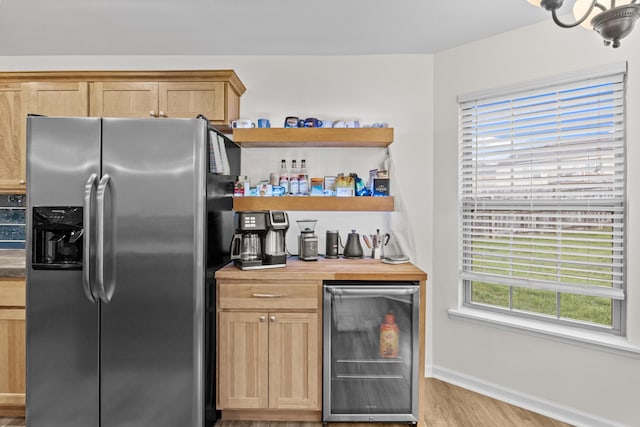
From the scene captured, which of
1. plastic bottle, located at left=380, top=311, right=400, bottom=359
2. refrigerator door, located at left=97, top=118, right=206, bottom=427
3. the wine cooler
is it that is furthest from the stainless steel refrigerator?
plastic bottle, located at left=380, top=311, right=400, bottom=359

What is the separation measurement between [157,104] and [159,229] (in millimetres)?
1045

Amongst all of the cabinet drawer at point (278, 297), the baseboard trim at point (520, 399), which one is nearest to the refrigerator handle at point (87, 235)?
the cabinet drawer at point (278, 297)

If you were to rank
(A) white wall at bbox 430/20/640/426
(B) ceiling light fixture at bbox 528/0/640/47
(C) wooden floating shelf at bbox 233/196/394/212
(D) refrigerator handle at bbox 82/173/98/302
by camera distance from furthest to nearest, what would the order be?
(C) wooden floating shelf at bbox 233/196/394/212 < (A) white wall at bbox 430/20/640/426 < (D) refrigerator handle at bbox 82/173/98/302 < (B) ceiling light fixture at bbox 528/0/640/47

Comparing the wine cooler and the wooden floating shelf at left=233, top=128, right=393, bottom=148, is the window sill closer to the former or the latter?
the wine cooler

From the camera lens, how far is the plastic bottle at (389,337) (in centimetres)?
228

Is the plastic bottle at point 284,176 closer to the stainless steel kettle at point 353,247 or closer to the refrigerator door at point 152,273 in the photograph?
the stainless steel kettle at point 353,247

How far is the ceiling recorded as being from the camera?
2.25 m

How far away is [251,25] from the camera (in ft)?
8.18

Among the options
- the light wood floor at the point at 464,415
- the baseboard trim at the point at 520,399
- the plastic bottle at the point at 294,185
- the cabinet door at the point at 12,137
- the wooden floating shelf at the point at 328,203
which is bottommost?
the light wood floor at the point at 464,415

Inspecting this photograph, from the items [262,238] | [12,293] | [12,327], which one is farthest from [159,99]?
[12,327]

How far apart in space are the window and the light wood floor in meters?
0.61

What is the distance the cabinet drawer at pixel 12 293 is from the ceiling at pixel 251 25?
1.64 metres

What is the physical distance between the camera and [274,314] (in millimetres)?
2250

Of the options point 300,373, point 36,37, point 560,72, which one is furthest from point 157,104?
point 560,72
